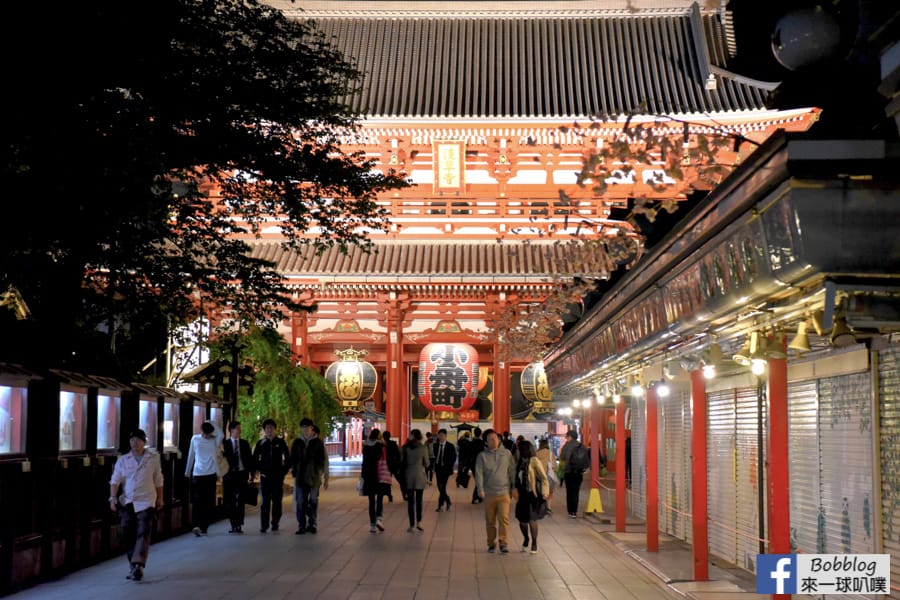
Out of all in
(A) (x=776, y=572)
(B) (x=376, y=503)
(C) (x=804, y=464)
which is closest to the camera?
(A) (x=776, y=572)

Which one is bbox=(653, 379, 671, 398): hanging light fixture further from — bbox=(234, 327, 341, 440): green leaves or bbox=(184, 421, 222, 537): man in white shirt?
bbox=(234, 327, 341, 440): green leaves

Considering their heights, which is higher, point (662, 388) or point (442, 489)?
point (662, 388)

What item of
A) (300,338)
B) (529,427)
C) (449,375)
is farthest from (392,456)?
(529,427)

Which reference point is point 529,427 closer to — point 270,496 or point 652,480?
point 270,496

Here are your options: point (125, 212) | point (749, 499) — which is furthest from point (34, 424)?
point (749, 499)

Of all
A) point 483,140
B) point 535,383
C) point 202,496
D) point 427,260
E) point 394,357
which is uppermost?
point 483,140

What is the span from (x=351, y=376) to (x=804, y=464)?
2402 centimetres

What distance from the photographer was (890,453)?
8.01 m

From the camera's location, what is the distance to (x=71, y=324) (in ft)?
43.4

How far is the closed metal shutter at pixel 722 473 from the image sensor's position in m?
13.2

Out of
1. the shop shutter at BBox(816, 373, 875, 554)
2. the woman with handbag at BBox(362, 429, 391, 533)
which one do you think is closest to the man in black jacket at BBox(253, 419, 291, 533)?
the woman with handbag at BBox(362, 429, 391, 533)

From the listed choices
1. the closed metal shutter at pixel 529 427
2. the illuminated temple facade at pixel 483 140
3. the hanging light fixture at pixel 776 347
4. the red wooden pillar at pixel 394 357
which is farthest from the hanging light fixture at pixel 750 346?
the closed metal shutter at pixel 529 427

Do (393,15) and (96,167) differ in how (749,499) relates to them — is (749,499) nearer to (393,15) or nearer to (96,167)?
(96,167)

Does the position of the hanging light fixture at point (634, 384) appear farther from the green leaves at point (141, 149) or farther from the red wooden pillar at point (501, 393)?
the red wooden pillar at point (501, 393)
